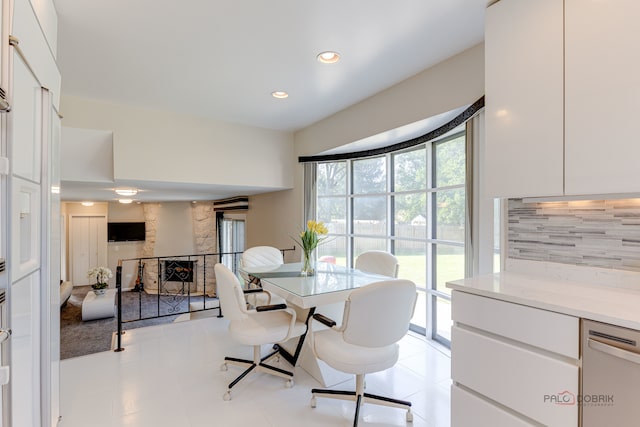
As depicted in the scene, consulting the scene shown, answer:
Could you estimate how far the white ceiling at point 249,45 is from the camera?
180cm

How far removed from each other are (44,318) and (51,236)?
42 cm

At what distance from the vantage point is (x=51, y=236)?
62.0 inches

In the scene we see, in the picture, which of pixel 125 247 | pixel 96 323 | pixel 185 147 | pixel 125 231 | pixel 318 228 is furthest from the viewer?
pixel 125 247

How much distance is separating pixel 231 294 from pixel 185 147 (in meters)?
2.23

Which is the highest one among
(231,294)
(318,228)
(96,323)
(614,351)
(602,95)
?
(602,95)

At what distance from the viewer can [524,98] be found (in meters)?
1.60

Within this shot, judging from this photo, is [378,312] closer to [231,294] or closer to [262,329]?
[262,329]

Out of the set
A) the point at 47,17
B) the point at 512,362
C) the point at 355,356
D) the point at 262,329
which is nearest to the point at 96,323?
the point at 262,329

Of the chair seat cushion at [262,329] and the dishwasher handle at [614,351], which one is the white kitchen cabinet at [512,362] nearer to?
the dishwasher handle at [614,351]

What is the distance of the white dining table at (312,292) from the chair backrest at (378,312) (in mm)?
401

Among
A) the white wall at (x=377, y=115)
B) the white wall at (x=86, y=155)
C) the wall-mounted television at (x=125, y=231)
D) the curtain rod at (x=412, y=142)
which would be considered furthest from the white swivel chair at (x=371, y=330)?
the wall-mounted television at (x=125, y=231)

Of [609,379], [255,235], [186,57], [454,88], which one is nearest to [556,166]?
[609,379]

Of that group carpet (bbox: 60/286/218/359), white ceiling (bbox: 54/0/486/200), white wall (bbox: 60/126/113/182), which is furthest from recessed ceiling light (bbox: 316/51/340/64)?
carpet (bbox: 60/286/218/359)

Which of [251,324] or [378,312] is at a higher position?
[378,312]
